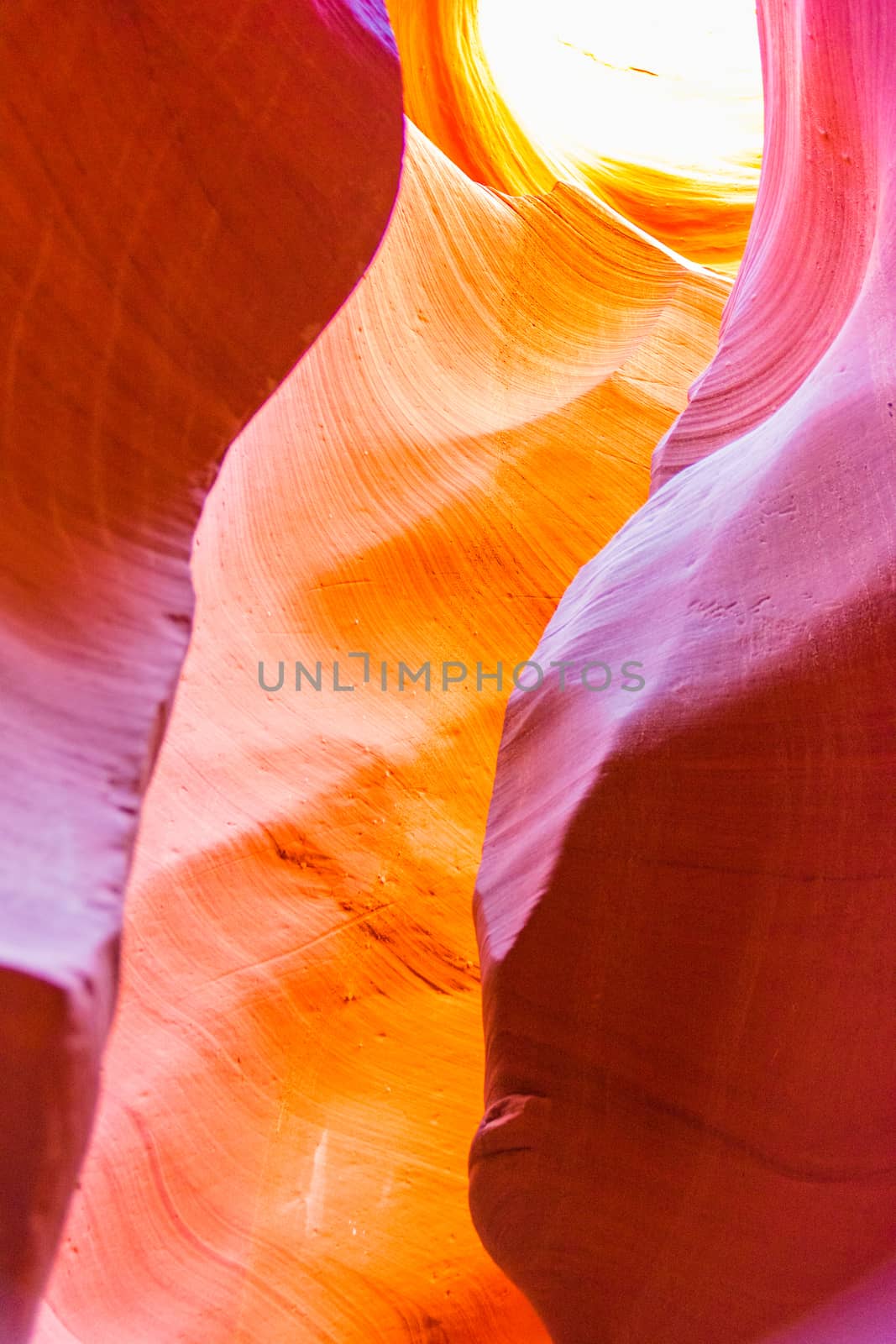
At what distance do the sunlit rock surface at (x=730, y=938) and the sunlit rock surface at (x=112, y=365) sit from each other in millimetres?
503

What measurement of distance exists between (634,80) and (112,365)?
156 inches

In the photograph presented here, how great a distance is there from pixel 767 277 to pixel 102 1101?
1.62 meters

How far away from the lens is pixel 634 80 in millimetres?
4301

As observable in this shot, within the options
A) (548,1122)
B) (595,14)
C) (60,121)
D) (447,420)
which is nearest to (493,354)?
(447,420)

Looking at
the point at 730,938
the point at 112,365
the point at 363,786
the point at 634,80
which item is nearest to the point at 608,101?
the point at 634,80

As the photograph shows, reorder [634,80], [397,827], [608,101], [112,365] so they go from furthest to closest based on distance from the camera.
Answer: [634,80] → [608,101] → [397,827] → [112,365]

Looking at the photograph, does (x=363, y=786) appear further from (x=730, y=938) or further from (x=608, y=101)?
(x=608, y=101)

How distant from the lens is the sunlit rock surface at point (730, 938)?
3.55ft

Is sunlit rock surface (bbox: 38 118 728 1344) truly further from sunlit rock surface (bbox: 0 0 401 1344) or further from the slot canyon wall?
sunlit rock surface (bbox: 0 0 401 1344)

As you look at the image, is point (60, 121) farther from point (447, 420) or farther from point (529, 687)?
point (447, 420)

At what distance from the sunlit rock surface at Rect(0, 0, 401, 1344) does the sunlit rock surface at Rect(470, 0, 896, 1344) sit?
0.50 meters

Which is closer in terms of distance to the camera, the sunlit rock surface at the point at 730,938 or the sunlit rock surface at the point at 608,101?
the sunlit rock surface at the point at 730,938

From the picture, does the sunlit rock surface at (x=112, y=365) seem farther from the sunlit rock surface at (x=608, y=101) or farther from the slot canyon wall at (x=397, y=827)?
the sunlit rock surface at (x=608, y=101)

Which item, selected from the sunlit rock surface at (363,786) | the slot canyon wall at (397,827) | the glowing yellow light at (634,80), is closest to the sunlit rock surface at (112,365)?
the slot canyon wall at (397,827)
